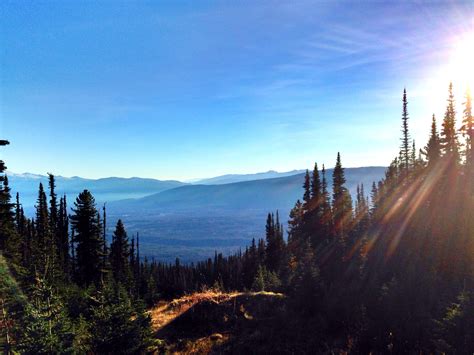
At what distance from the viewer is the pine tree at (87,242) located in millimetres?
34562

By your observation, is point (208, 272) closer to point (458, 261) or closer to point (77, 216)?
point (77, 216)

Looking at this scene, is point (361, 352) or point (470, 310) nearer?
point (470, 310)

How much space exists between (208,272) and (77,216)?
179 ft

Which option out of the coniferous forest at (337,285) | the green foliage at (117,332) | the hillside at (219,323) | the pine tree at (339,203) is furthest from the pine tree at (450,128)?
the green foliage at (117,332)

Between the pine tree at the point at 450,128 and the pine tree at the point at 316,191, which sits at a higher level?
the pine tree at the point at 450,128

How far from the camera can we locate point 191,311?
1850cm

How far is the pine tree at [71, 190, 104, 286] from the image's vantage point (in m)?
34.6

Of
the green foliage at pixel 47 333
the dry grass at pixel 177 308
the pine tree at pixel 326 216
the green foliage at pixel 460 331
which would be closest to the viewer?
the green foliage at pixel 460 331

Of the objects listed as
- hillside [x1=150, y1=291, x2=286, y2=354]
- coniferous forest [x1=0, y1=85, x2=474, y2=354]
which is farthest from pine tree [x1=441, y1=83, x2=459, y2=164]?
hillside [x1=150, y1=291, x2=286, y2=354]

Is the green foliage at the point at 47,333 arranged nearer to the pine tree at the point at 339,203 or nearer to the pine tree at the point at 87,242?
the pine tree at the point at 87,242

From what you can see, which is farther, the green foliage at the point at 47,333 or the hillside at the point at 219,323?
the hillside at the point at 219,323

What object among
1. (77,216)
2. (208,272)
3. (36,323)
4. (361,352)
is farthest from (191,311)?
(208,272)

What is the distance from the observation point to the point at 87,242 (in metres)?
34.6

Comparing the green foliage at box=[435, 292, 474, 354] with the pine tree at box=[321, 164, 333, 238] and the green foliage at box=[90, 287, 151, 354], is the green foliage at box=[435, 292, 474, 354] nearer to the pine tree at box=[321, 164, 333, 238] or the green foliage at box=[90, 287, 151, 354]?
the green foliage at box=[90, 287, 151, 354]
